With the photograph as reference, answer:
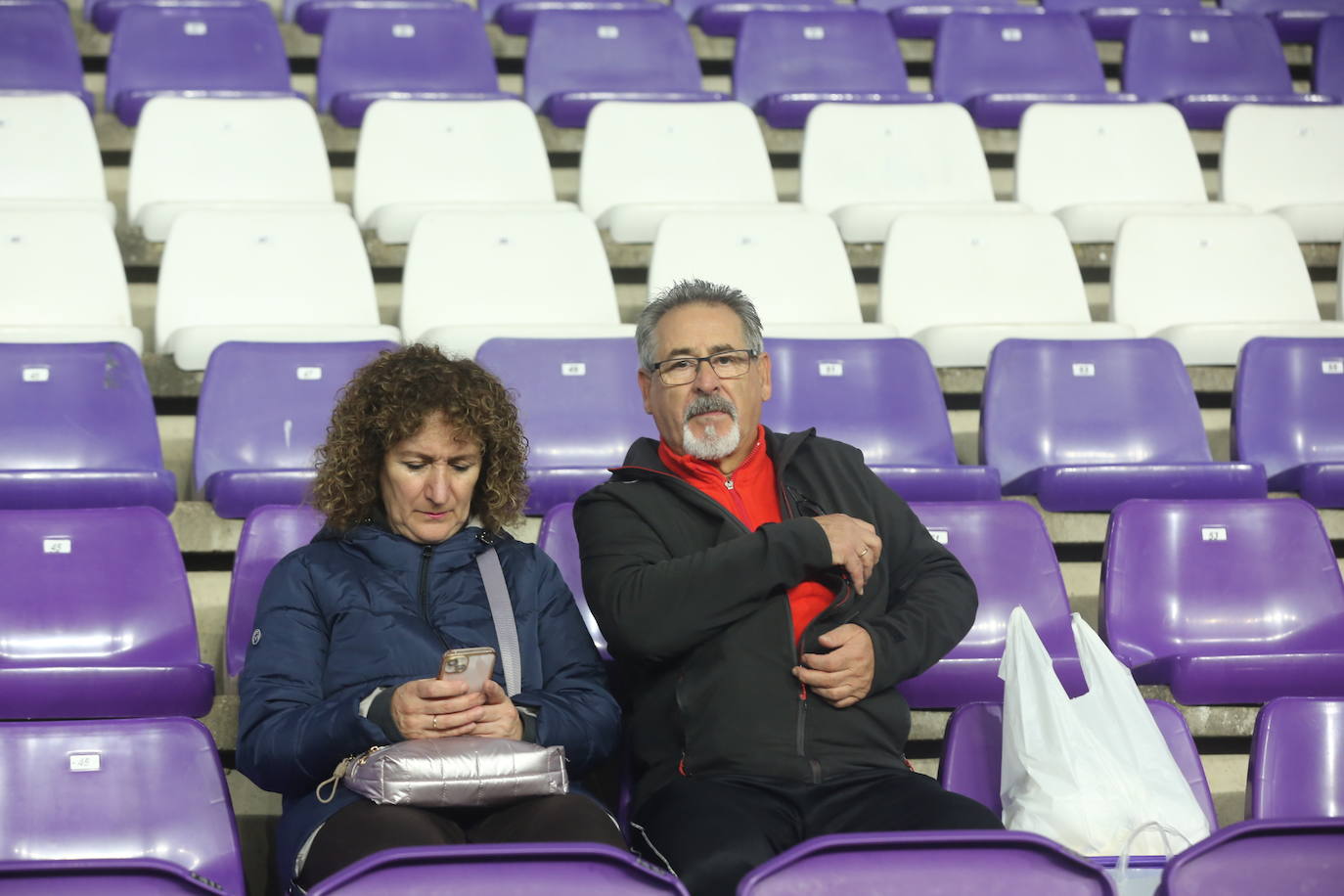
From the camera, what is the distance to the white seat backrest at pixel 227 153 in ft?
13.3

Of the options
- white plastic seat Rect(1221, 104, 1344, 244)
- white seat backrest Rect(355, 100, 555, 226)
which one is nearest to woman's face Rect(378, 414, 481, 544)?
white seat backrest Rect(355, 100, 555, 226)

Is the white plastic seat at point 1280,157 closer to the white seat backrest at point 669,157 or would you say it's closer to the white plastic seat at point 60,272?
the white seat backrest at point 669,157

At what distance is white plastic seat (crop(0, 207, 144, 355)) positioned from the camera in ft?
11.6

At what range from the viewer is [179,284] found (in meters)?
3.59

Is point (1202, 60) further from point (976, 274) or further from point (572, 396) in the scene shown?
point (572, 396)

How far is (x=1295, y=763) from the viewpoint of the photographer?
6.89 feet

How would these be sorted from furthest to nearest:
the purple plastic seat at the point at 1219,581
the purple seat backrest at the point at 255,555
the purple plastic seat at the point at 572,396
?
the purple plastic seat at the point at 572,396, the purple plastic seat at the point at 1219,581, the purple seat backrest at the point at 255,555

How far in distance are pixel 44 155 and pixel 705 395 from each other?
2494 mm

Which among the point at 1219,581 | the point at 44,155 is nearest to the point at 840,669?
the point at 1219,581

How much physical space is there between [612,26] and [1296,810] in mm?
3469

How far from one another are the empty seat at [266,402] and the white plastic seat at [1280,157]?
2.75m

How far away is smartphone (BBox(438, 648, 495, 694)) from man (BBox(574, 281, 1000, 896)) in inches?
8.7

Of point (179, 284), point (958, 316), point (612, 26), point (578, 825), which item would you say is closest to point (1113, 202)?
point (958, 316)

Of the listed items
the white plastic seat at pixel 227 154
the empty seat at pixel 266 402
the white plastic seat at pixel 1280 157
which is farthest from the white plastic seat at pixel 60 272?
the white plastic seat at pixel 1280 157
